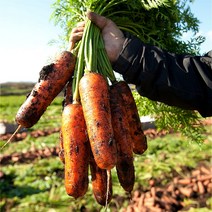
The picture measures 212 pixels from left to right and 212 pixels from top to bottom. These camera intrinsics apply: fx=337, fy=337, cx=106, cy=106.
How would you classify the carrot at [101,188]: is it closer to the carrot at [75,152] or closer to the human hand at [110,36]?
the carrot at [75,152]

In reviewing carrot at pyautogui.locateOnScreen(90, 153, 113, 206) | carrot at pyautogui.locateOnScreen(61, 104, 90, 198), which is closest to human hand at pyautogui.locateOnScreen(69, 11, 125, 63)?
carrot at pyautogui.locateOnScreen(61, 104, 90, 198)

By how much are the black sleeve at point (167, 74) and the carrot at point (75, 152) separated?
0.44m

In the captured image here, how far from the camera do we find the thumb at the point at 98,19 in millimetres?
1990

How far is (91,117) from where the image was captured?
1.79 metres

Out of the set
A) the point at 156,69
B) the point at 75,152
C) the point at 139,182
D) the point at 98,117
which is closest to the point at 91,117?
the point at 98,117

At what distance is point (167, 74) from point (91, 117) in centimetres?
59

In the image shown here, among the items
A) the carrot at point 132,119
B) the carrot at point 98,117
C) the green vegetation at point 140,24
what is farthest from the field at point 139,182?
the carrot at point 98,117

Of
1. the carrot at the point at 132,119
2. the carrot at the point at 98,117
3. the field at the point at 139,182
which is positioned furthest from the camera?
the field at the point at 139,182

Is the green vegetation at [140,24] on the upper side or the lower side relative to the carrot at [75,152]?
upper

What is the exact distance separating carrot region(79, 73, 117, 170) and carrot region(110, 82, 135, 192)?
0.16 feet

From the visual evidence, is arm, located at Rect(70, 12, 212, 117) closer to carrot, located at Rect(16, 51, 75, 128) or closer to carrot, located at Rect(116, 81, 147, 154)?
carrot, located at Rect(116, 81, 147, 154)

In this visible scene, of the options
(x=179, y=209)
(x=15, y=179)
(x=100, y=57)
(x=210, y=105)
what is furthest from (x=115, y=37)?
(x=15, y=179)

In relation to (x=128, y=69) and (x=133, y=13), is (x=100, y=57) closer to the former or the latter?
(x=128, y=69)

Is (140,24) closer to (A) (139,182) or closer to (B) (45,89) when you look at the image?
(B) (45,89)
